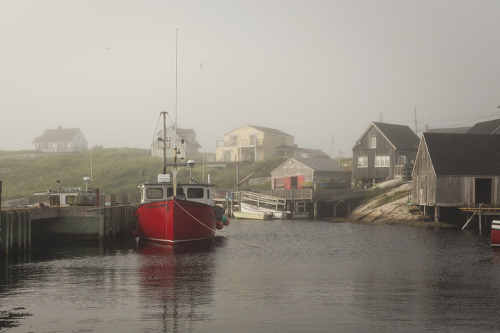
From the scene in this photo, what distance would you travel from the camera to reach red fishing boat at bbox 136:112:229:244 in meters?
36.6

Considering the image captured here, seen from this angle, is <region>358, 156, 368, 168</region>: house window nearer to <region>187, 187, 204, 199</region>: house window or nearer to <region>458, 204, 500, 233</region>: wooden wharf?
<region>458, 204, 500, 233</region>: wooden wharf

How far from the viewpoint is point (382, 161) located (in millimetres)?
75000

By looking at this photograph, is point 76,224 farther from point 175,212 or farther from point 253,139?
point 253,139

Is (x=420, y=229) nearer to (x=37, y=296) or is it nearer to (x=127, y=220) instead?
(x=127, y=220)

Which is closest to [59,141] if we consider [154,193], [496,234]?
[154,193]

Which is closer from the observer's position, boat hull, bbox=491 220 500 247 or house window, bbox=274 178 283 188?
boat hull, bbox=491 220 500 247

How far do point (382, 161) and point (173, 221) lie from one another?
4535 centimetres

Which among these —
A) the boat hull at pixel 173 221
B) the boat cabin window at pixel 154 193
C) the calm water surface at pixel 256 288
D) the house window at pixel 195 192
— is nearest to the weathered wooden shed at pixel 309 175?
the boat cabin window at pixel 154 193

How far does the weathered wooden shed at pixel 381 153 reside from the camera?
73812mm

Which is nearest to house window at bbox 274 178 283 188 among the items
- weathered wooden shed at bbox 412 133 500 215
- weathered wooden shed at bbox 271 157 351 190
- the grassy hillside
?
weathered wooden shed at bbox 271 157 351 190

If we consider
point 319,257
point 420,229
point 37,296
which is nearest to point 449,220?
point 420,229

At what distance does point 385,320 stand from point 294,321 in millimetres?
3065

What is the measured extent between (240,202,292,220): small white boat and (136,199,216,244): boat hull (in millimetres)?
29582

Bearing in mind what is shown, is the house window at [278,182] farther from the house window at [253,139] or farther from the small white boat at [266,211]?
the house window at [253,139]
